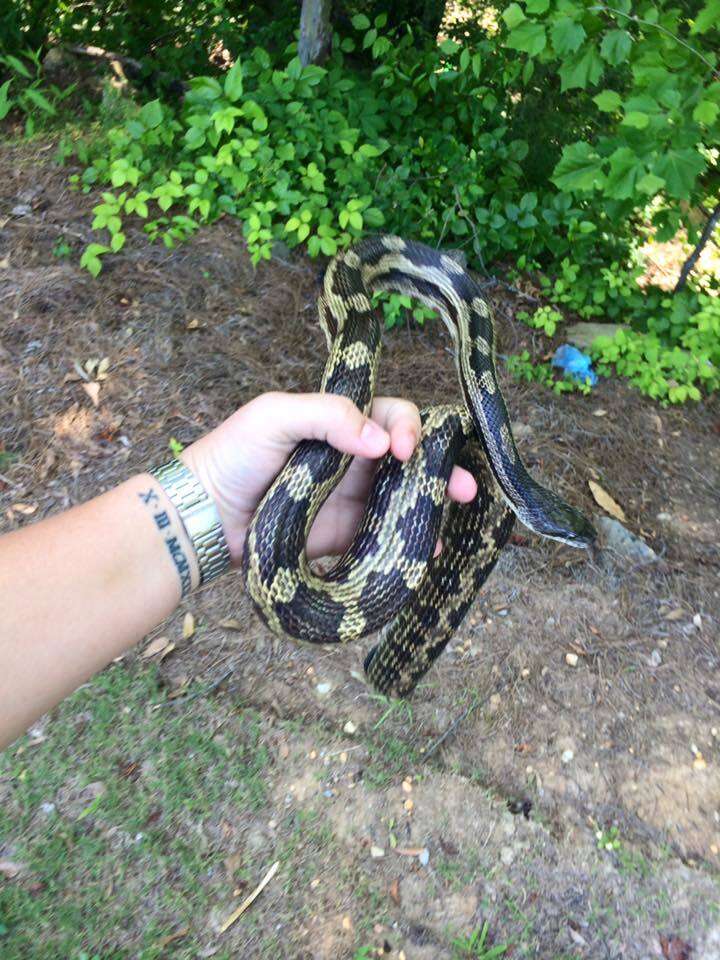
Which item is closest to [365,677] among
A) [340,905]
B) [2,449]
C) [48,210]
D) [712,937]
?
[340,905]

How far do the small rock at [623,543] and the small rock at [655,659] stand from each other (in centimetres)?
57

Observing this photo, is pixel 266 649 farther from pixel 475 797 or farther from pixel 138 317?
pixel 138 317

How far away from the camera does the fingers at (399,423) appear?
2.63m

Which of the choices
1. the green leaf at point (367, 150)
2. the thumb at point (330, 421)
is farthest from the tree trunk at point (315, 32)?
the thumb at point (330, 421)

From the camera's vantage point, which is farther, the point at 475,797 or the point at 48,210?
the point at 48,210

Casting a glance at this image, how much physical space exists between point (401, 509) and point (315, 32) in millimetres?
3816

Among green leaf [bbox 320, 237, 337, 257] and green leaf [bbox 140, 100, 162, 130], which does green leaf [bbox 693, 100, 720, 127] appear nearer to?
green leaf [bbox 320, 237, 337, 257]

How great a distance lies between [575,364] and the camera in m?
5.11

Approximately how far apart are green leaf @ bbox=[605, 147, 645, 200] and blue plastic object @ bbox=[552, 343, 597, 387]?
68.1 inches

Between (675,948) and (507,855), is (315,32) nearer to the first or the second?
(507,855)

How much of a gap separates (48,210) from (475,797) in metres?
4.56

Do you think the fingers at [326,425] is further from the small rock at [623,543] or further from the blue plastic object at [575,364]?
the blue plastic object at [575,364]

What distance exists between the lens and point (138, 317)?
462 cm

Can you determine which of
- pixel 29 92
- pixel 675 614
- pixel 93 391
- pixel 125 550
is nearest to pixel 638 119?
pixel 675 614
